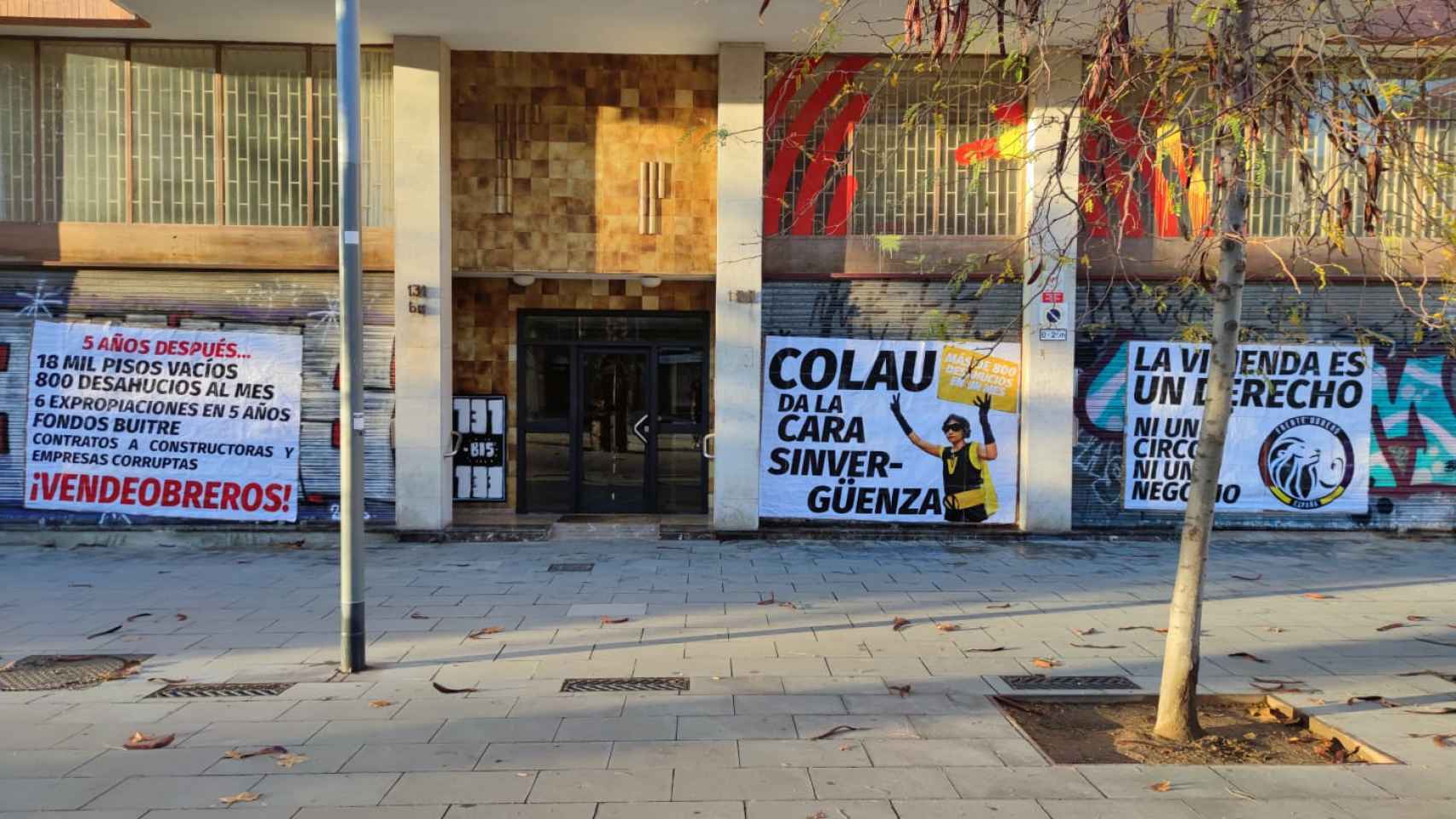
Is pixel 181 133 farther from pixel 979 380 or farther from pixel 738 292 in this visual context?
pixel 979 380

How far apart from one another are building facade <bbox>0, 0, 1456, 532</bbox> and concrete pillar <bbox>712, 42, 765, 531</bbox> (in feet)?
0.10

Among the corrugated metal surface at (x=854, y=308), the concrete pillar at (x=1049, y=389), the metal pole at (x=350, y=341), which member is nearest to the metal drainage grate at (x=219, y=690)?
the metal pole at (x=350, y=341)

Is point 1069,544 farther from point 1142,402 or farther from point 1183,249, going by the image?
point 1183,249

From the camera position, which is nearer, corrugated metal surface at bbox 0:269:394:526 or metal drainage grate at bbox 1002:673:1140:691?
metal drainage grate at bbox 1002:673:1140:691

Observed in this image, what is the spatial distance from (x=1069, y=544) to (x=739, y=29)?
7.30 m

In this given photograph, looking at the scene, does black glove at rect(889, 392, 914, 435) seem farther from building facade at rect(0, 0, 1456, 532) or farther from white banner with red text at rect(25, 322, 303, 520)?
white banner with red text at rect(25, 322, 303, 520)

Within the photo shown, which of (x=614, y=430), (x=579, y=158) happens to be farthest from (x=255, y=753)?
(x=579, y=158)

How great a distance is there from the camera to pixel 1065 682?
6.28m

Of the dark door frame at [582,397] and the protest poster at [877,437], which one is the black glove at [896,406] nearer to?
the protest poster at [877,437]

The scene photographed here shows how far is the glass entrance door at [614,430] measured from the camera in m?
12.8

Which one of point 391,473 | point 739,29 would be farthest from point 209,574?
point 739,29

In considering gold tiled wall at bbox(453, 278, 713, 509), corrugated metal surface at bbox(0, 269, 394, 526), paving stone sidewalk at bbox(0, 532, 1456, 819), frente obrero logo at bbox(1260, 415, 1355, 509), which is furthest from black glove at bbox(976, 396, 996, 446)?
corrugated metal surface at bbox(0, 269, 394, 526)

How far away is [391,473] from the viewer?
1156 cm

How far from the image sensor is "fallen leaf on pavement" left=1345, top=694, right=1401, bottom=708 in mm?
5770
